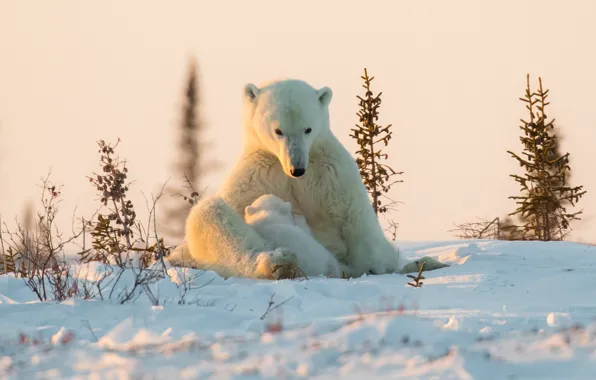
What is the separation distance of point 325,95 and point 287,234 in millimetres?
1587

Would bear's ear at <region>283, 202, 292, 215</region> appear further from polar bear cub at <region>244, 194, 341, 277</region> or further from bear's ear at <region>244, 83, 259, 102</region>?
bear's ear at <region>244, 83, 259, 102</region>

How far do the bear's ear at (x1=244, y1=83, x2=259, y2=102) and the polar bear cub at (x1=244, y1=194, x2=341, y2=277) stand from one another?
0.99m

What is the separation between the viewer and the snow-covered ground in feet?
10.7

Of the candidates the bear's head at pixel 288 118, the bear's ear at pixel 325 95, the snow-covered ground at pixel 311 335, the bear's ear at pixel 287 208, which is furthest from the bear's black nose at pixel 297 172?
the snow-covered ground at pixel 311 335

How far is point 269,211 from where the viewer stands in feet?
25.9

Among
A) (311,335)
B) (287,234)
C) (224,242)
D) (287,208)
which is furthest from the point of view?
(287,208)

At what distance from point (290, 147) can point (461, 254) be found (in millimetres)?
2391

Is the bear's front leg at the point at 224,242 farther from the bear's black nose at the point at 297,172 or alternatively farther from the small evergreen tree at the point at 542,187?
the small evergreen tree at the point at 542,187

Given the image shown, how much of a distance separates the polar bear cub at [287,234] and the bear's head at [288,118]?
37 centimetres

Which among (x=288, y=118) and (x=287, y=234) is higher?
(x=288, y=118)

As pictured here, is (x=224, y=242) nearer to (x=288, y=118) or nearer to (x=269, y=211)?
(x=269, y=211)

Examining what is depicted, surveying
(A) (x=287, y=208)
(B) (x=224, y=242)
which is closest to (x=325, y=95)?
(A) (x=287, y=208)

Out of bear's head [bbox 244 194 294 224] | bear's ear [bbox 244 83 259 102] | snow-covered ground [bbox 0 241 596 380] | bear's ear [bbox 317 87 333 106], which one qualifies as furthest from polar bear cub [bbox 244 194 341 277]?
snow-covered ground [bbox 0 241 596 380]

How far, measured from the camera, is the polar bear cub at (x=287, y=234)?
7586 mm
